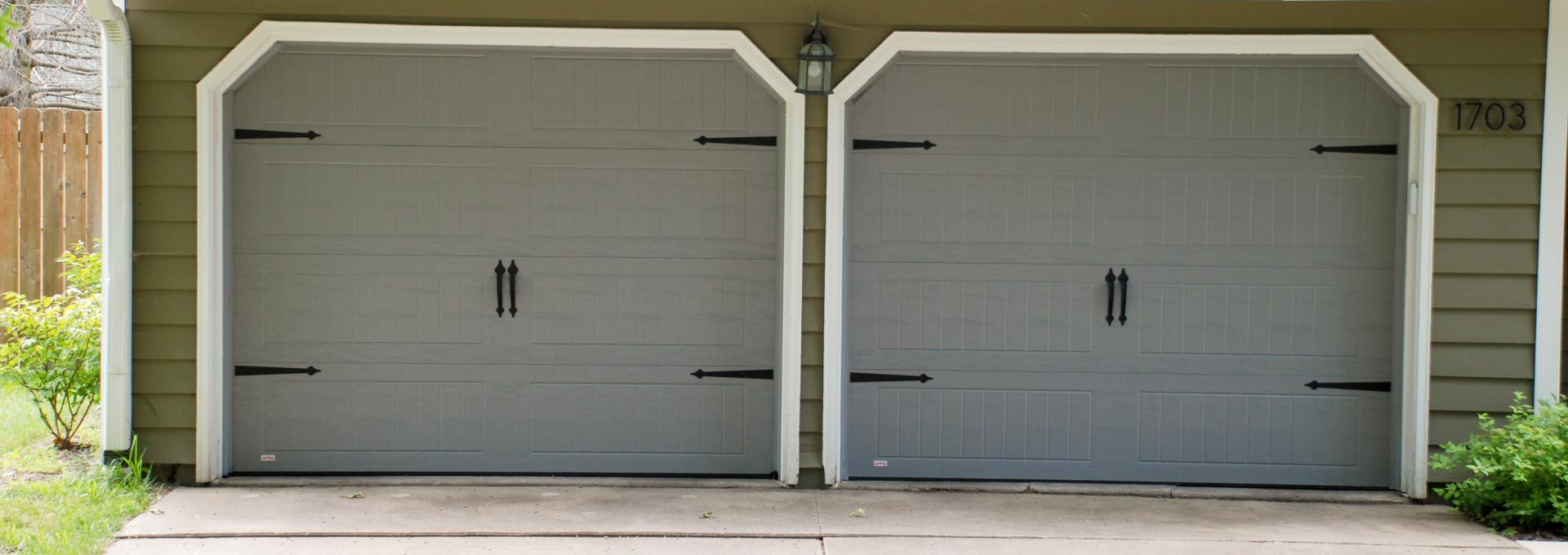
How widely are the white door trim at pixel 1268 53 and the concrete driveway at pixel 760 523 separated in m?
0.61

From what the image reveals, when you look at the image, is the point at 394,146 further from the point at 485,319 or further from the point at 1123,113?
the point at 1123,113

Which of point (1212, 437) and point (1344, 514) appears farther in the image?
point (1212, 437)

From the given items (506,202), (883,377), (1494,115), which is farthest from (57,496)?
(1494,115)

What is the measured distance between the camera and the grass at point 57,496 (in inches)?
154

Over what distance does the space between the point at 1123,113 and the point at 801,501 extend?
1.88 metres

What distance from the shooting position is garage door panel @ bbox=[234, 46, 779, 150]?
4.73 meters

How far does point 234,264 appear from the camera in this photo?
188 inches

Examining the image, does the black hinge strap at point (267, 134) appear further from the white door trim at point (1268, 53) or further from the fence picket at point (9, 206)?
the fence picket at point (9, 206)

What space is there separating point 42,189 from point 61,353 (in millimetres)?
1833

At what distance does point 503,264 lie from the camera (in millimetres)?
4828

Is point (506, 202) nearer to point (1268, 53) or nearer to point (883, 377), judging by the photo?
point (883, 377)

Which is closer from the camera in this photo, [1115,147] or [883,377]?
[1115,147]

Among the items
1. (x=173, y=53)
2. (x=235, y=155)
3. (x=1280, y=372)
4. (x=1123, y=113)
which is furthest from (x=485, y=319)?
(x=1280, y=372)

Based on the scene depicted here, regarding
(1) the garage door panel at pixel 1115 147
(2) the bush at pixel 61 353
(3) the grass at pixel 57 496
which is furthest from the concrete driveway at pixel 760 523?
(1) the garage door panel at pixel 1115 147
